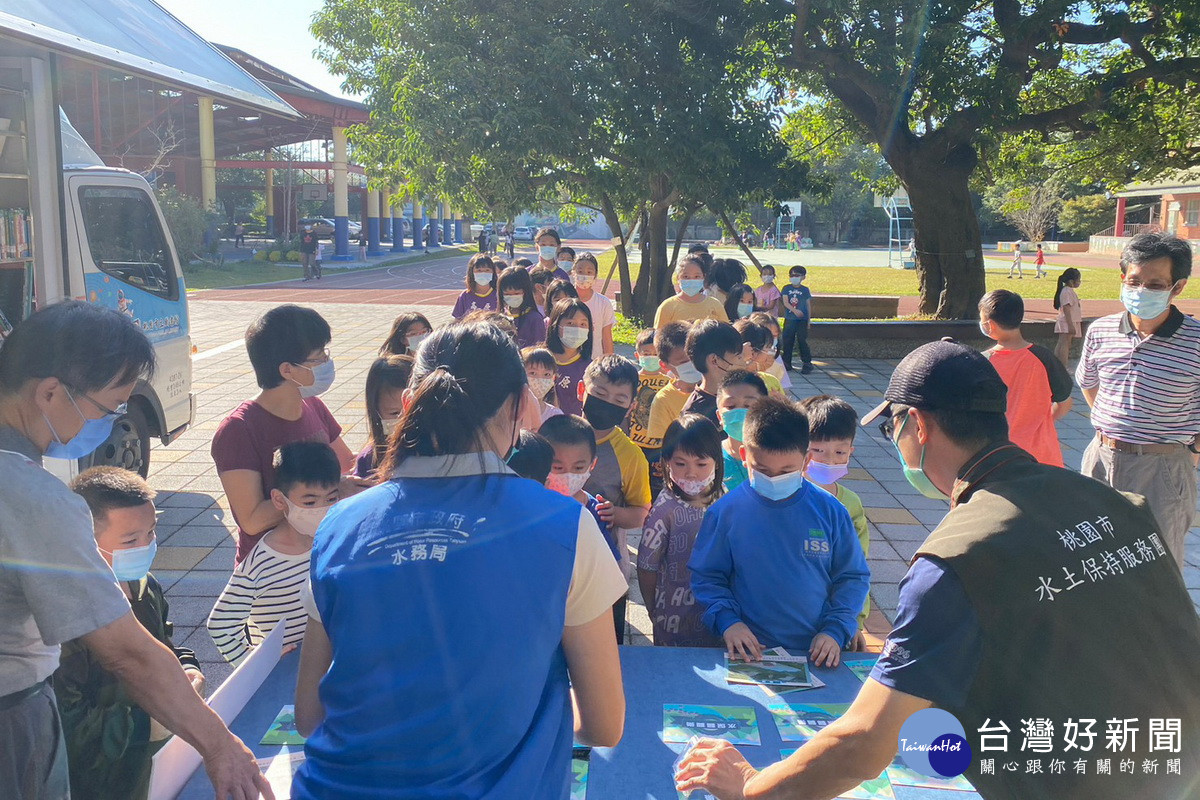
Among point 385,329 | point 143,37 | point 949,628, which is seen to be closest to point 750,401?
point 949,628

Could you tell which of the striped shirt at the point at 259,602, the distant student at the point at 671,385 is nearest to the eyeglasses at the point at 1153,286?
the distant student at the point at 671,385

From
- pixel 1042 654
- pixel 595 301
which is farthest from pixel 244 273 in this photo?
pixel 1042 654

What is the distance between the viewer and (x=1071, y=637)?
1.68 m

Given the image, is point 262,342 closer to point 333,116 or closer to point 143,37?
point 143,37

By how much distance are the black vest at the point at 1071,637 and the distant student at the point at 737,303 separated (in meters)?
5.75

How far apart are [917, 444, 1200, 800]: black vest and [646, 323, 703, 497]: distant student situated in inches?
118

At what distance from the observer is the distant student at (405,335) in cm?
512

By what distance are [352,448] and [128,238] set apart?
8.26ft

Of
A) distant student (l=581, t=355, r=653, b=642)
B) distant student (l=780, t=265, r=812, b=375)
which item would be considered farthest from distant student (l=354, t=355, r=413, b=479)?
distant student (l=780, t=265, r=812, b=375)

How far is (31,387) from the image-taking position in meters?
1.97

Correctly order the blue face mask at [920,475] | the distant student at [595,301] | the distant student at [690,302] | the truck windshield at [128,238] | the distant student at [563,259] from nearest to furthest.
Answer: the blue face mask at [920,475] → the truck windshield at [128,238] → the distant student at [690,302] → the distant student at [595,301] → the distant student at [563,259]

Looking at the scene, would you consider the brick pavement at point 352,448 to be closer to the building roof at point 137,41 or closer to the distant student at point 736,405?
the distant student at point 736,405

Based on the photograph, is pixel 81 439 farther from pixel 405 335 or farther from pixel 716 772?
pixel 405 335

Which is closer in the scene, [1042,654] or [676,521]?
[1042,654]
